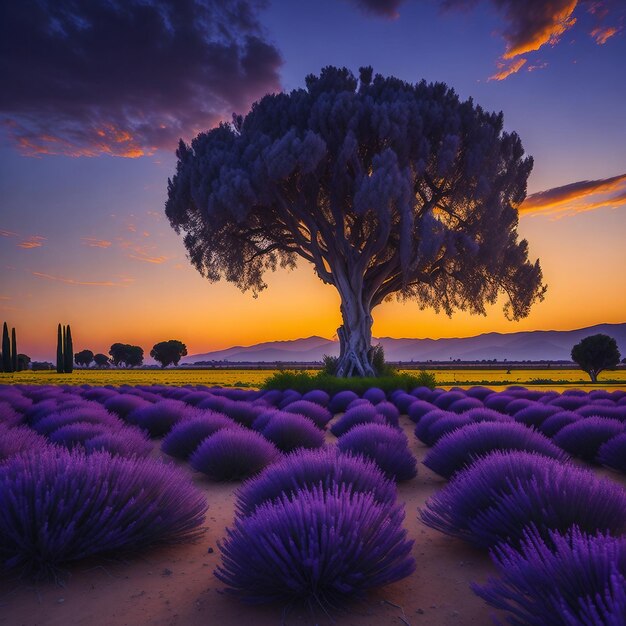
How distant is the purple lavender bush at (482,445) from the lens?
5.10 metres

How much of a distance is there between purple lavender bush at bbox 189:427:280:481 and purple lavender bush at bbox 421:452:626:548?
8.60 feet

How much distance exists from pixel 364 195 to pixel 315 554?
17.5m

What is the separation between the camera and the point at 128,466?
10.6 feet

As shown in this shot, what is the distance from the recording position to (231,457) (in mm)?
5523

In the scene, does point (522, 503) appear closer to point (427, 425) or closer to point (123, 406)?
point (427, 425)

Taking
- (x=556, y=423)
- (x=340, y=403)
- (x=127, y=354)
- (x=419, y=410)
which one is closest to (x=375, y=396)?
(x=340, y=403)

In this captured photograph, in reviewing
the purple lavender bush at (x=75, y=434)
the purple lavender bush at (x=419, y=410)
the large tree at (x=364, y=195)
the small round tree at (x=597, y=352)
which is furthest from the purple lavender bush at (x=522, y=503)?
the small round tree at (x=597, y=352)

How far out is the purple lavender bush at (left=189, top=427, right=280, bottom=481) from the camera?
552cm

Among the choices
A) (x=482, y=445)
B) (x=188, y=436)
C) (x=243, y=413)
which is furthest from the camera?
(x=243, y=413)

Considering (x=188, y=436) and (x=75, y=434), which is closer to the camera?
(x=75, y=434)

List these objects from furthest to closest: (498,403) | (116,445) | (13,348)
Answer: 1. (13,348)
2. (498,403)
3. (116,445)

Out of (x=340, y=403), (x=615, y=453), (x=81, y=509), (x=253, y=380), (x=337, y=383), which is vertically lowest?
(x=253, y=380)

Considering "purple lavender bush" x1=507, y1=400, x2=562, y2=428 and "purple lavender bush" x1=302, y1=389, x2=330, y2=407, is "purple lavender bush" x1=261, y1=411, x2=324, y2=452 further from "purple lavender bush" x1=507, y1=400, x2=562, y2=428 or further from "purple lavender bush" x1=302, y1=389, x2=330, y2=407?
"purple lavender bush" x1=302, y1=389, x2=330, y2=407

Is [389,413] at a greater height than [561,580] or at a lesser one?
lesser
